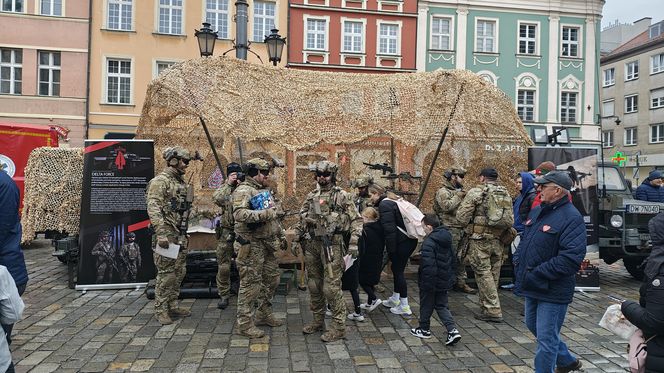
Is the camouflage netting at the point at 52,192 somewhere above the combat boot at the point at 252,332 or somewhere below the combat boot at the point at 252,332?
above

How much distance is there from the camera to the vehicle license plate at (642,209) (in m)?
8.29

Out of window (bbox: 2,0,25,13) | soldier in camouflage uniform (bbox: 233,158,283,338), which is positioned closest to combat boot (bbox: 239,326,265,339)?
soldier in camouflage uniform (bbox: 233,158,283,338)

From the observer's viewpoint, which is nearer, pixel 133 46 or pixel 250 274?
pixel 250 274

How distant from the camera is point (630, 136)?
3881cm

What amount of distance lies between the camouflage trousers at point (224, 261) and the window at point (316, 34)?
61.0 ft

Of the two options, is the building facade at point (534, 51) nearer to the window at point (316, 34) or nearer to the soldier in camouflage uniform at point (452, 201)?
the window at point (316, 34)

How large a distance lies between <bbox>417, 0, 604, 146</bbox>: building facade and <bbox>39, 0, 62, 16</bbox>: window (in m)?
17.7

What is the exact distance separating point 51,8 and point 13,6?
5.37 ft

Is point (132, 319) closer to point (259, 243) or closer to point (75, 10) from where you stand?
point (259, 243)

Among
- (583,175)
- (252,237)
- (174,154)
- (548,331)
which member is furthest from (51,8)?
(548,331)

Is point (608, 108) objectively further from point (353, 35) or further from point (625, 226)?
point (625, 226)

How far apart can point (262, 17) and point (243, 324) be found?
799 inches

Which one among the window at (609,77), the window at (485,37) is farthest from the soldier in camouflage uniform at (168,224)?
the window at (609,77)

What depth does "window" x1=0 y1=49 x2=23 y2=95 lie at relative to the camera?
20938 millimetres
